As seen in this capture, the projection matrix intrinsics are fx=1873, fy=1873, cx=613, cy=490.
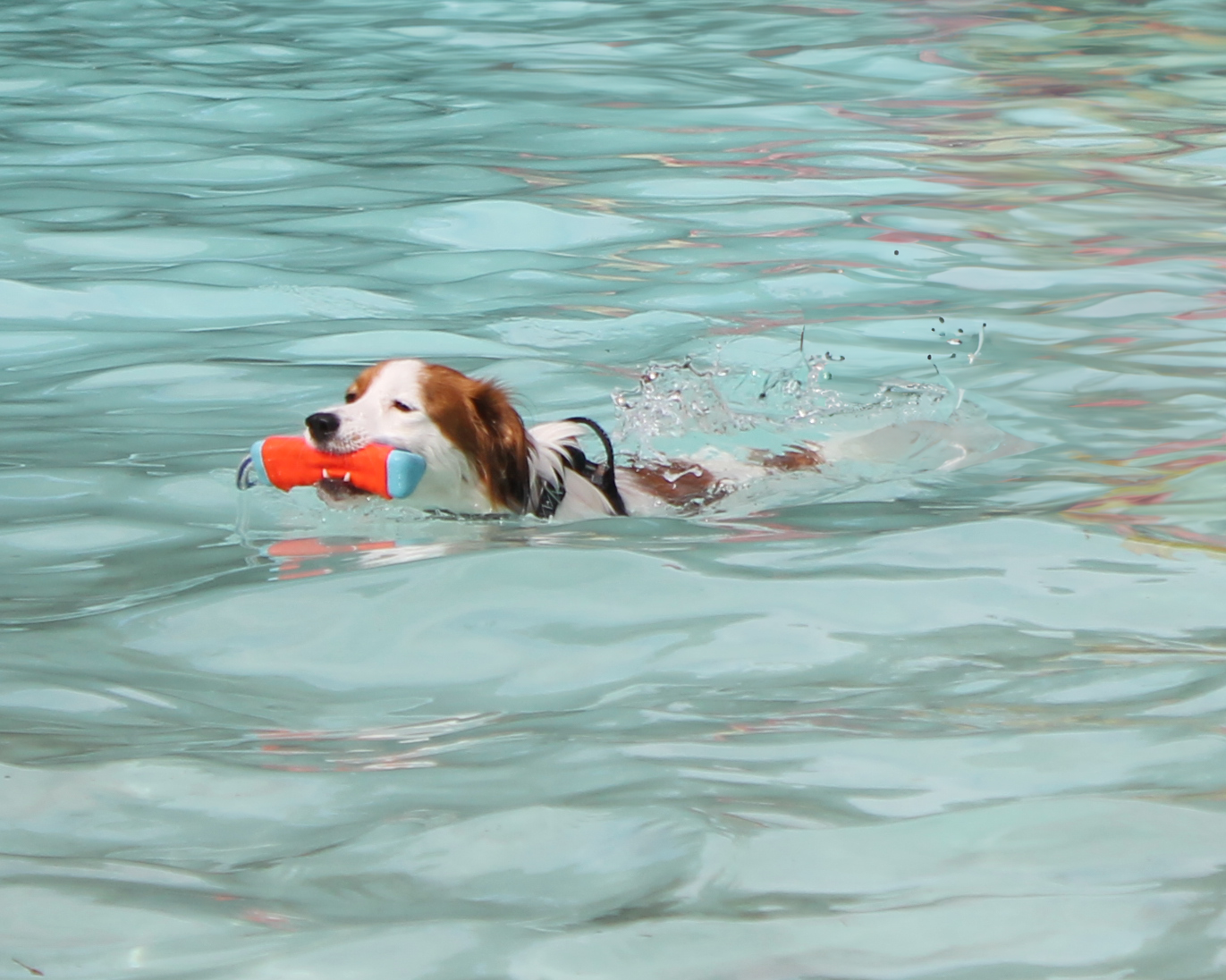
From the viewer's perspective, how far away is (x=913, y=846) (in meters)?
2.09

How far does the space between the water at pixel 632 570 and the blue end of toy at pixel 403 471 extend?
0.32ft

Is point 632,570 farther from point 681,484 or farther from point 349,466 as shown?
point 681,484

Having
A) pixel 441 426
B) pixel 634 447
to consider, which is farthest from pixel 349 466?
pixel 634 447

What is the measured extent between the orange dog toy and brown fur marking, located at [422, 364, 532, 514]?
0.10 metres

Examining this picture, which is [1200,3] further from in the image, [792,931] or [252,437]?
[792,931]

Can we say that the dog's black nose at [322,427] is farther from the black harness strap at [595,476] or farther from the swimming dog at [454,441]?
the black harness strap at [595,476]

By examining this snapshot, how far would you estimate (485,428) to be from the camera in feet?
12.0

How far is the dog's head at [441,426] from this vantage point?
3602mm

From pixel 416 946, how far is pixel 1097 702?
114 centimetres

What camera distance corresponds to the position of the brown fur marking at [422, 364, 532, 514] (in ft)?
11.9

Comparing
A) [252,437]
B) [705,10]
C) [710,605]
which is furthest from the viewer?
[705,10]

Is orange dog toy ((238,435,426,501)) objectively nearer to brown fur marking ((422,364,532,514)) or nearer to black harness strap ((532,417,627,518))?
brown fur marking ((422,364,532,514))

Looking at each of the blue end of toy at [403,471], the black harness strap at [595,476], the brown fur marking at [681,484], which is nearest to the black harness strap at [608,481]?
the black harness strap at [595,476]

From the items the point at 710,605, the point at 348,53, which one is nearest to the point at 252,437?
the point at 710,605
